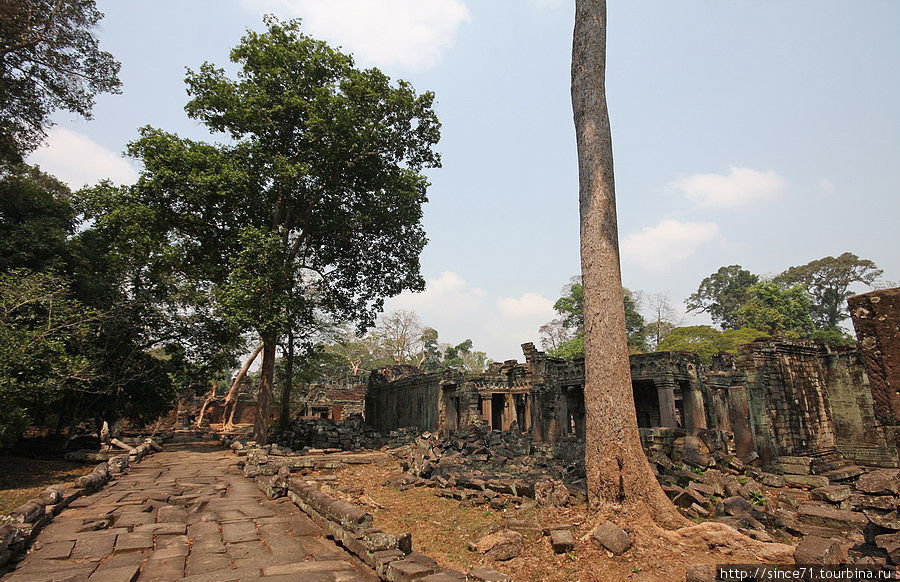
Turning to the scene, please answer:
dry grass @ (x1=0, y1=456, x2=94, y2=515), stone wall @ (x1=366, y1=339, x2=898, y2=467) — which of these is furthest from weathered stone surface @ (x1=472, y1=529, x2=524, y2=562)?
dry grass @ (x1=0, y1=456, x2=94, y2=515)

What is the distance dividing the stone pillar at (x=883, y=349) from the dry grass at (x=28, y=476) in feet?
37.6

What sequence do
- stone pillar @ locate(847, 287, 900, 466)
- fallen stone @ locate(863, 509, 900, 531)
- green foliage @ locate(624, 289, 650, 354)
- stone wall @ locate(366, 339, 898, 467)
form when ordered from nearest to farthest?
stone pillar @ locate(847, 287, 900, 466) < fallen stone @ locate(863, 509, 900, 531) < stone wall @ locate(366, 339, 898, 467) < green foliage @ locate(624, 289, 650, 354)

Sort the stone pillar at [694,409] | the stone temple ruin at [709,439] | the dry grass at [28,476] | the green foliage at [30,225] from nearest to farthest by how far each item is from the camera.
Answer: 1. the stone temple ruin at [709,439]
2. the dry grass at [28,476]
3. the green foliage at [30,225]
4. the stone pillar at [694,409]

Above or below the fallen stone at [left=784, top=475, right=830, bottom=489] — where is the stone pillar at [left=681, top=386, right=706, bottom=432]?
above

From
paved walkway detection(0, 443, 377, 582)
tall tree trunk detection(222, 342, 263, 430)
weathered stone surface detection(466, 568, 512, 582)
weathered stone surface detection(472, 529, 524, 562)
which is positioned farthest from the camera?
tall tree trunk detection(222, 342, 263, 430)

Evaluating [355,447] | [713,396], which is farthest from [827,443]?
[355,447]

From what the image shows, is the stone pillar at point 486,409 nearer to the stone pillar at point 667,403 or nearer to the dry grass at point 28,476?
the stone pillar at point 667,403

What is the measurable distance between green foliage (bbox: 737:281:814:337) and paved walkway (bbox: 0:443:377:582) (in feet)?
137

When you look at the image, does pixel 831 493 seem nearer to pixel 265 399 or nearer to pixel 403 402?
pixel 265 399

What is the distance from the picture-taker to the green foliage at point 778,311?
38.0m

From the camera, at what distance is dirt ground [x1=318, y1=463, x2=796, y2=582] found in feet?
→ 15.4

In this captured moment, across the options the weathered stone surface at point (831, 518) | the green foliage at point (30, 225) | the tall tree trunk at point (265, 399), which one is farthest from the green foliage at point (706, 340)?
the green foliage at point (30, 225)

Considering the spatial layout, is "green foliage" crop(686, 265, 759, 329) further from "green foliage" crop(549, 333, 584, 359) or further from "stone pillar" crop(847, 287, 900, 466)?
"stone pillar" crop(847, 287, 900, 466)

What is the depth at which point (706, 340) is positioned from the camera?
1377 inches
